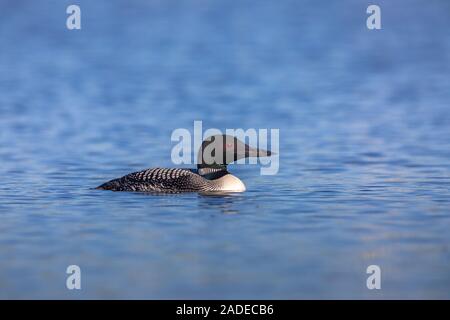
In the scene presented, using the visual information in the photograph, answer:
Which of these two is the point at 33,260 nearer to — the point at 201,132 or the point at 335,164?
the point at 335,164

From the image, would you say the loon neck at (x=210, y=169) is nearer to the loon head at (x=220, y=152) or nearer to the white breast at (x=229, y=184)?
the loon head at (x=220, y=152)

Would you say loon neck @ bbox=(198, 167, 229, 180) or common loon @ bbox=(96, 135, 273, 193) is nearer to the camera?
common loon @ bbox=(96, 135, 273, 193)

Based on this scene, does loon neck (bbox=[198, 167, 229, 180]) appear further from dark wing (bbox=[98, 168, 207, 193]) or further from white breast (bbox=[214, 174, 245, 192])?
dark wing (bbox=[98, 168, 207, 193])

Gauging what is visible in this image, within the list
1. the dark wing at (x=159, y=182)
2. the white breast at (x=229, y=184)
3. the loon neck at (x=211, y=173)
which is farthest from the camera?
the loon neck at (x=211, y=173)

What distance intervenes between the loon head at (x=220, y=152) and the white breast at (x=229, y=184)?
22cm

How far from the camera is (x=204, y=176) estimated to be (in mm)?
8703

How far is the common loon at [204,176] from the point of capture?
8.38 meters

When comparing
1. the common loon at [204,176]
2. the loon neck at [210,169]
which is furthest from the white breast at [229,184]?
the loon neck at [210,169]

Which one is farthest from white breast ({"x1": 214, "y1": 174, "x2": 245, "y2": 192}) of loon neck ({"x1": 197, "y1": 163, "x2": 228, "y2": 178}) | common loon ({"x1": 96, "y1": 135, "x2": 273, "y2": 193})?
loon neck ({"x1": 197, "y1": 163, "x2": 228, "y2": 178})

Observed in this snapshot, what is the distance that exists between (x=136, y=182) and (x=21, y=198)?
1127 mm

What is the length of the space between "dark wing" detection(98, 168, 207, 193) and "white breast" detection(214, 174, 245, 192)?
173 mm

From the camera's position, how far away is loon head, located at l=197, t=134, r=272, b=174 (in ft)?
28.4

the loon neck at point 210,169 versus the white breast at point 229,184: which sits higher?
the loon neck at point 210,169

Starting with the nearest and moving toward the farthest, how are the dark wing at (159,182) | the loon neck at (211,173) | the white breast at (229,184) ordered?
1. the dark wing at (159,182)
2. the white breast at (229,184)
3. the loon neck at (211,173)
